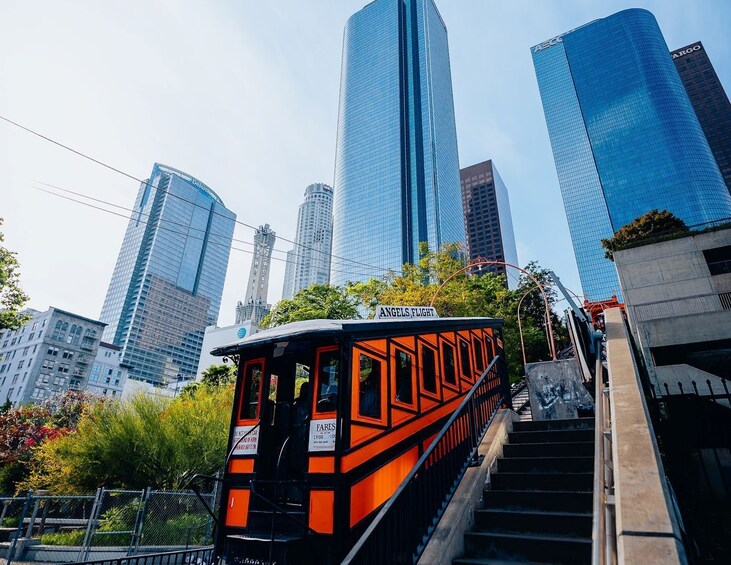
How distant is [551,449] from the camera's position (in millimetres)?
6391

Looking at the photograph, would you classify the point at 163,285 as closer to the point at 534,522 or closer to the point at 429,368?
the point at 429,368

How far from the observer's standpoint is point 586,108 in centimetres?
11831

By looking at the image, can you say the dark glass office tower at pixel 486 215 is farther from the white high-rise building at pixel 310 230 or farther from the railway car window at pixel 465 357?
the railway car window at pixel 465 357

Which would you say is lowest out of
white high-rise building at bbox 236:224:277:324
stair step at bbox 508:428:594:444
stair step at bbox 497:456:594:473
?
stair step at bbox 497:456:594:473

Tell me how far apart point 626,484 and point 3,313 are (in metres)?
27.0

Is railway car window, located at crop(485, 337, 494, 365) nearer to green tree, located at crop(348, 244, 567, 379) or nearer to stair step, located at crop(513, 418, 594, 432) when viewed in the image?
stair step, located at crop(513, 418, 594, 432)

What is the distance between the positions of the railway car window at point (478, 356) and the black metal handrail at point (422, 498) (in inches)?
174

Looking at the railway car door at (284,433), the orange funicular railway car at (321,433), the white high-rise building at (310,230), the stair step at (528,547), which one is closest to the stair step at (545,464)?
the stair step at (528,547)

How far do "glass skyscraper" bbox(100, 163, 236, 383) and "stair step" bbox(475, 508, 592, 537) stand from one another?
15991cm

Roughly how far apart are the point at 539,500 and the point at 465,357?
219 inches

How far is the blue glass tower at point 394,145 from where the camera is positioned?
102 metres

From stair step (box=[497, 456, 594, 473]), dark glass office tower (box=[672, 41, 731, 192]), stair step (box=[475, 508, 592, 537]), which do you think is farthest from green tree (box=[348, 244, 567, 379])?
dark glass office tower (box=[672, 41, 731, 192])

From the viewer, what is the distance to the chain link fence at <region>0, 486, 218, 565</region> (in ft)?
37.2

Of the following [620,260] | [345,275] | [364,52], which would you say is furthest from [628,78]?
[620,260]
